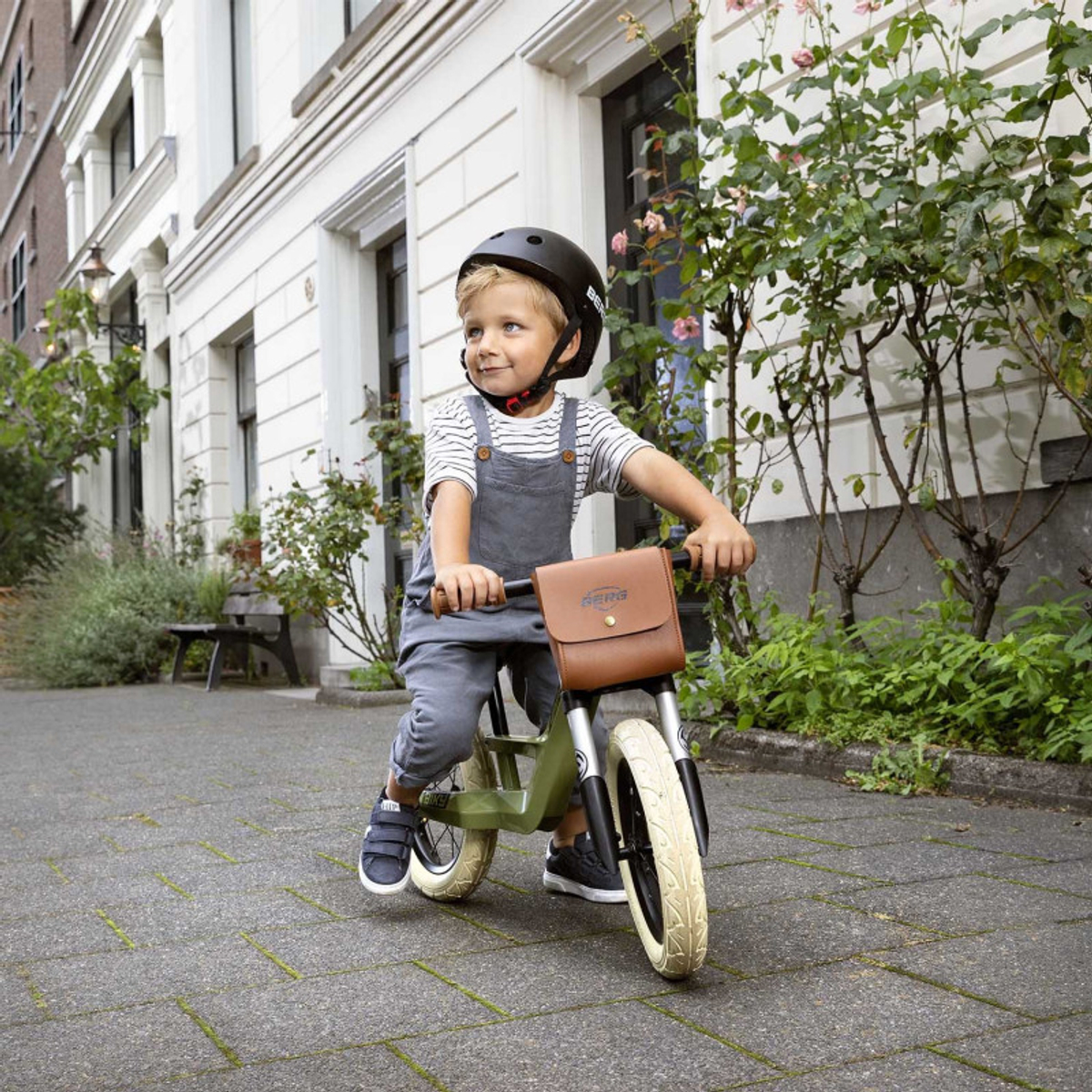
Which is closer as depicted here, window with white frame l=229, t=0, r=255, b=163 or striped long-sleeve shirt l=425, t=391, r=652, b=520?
striped long-sleeve shirt l=425, t=391, r=652, b=520

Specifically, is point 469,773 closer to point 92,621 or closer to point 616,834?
point 616,834

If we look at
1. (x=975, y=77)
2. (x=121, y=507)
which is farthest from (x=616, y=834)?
(x=121, y=507)

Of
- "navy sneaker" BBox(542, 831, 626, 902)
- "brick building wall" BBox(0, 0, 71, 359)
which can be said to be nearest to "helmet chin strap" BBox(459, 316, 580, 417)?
"navy sneaker" BBox(542, 831, 626, 902)

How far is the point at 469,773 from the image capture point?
3.11 metres

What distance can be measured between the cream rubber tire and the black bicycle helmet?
2.71ft

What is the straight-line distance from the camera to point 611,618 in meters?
2.46

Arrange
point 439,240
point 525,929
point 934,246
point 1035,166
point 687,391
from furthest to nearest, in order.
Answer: point 439,240, point 687,391, point 1035,166, point 934,246, point 525,929

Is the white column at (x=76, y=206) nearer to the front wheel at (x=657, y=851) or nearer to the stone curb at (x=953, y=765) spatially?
the stone curb at (x=953, y=765)

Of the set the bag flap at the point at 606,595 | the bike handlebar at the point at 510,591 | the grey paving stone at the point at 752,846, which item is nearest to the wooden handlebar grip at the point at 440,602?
the bike handlebar at the point at 510,591

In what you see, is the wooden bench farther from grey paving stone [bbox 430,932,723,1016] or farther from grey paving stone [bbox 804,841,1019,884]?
grey paving stone [bbox 430,932,723,1016]

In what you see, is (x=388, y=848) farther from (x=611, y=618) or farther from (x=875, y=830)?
(x=875, y=830)

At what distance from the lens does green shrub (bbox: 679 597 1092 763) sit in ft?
12.6

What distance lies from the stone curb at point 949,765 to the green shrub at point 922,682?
0.18 ft

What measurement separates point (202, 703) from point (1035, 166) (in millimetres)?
6077
